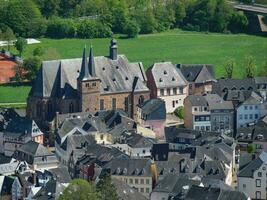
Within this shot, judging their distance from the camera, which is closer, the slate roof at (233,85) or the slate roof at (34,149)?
the slate roof at (34,149)

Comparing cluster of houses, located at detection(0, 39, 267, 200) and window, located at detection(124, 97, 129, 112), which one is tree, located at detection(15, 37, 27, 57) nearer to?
cluster of houses, located at detection(0, 39, 267, 200)

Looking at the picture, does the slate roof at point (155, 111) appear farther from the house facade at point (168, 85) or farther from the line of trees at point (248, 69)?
the line of trees at point (248, 69)

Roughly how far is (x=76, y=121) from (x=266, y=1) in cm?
7560

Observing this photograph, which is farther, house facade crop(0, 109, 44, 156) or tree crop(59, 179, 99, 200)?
house facade crop(0, 109, 44, 156)

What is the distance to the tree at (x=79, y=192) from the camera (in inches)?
3455

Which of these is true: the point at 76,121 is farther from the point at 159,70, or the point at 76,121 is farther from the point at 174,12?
the point at 174,12

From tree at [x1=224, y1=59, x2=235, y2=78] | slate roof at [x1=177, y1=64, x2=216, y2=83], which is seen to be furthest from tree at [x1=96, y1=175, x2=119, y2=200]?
tree at [x1=224, y1=59, x2=235, y2=78]

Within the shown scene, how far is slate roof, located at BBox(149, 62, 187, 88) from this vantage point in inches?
4646

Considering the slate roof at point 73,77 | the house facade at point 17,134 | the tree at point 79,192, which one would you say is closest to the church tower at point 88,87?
the slate roof at point 73,77

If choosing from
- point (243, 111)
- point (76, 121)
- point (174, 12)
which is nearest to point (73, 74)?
point (76, 121)

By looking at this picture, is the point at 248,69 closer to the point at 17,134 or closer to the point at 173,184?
the point at 17,134

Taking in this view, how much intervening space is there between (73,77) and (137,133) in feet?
31.4

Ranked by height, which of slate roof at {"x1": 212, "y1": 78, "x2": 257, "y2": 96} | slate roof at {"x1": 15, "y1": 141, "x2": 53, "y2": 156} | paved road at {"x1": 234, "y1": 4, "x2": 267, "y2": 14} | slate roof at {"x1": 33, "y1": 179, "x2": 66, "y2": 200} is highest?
paved road at {"x1": 234, "y1": 4, "x2": 267, "y2": 14}

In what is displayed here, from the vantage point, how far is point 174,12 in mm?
166875
